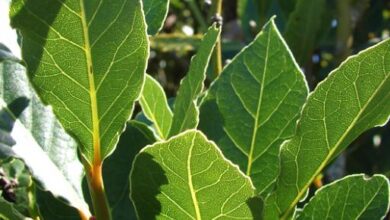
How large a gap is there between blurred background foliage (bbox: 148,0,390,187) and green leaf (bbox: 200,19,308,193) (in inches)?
10.0

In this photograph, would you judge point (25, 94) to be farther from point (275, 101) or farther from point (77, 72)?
point (275, 101)

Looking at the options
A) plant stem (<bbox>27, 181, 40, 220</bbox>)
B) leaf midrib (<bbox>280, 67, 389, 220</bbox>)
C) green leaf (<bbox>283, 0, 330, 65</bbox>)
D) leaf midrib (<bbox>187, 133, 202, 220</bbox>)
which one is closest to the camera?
leaf midrib (<bbox>187, 133, 202, 220</bbox>)

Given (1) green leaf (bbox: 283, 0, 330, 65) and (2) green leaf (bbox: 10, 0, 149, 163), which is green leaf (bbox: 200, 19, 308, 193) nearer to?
(2) green leaf (bbox: 10, 0, 149, 163)

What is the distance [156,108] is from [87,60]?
1.05 feet

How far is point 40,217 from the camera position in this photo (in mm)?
1008

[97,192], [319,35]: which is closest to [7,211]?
[97,192]

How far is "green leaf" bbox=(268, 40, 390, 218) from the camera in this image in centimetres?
88

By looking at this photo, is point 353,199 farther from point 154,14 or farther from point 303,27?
point 303,27

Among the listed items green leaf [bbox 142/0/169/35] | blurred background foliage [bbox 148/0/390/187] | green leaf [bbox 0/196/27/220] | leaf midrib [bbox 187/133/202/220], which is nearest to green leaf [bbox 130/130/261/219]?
leaf midrib [bbox 187/133/202/220]

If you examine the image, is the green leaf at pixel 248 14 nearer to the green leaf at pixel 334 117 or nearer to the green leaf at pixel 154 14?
the green leaf at pixel 154 14

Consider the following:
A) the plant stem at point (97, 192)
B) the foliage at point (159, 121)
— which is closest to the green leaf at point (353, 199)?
the foliage at point (159, 121)

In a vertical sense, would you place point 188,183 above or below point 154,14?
below

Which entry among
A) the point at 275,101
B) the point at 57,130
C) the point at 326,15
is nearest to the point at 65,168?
the point at 57,130

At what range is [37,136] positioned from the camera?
3.19 ft
